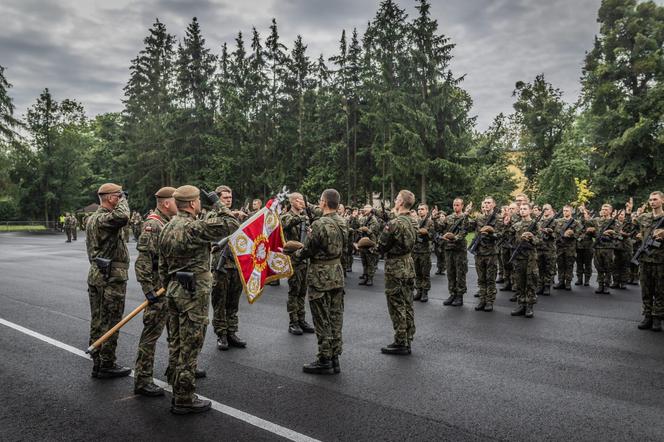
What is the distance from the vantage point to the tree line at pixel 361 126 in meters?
29.9

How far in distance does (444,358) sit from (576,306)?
4.90 metres

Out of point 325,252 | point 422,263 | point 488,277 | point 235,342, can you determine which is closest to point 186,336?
point 325,252

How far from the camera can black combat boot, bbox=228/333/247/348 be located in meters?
6.72

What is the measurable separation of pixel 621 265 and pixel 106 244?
1190cm

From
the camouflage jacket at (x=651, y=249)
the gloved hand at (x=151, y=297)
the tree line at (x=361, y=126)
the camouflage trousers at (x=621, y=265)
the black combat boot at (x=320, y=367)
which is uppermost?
the tree line at (x=361, y=126)

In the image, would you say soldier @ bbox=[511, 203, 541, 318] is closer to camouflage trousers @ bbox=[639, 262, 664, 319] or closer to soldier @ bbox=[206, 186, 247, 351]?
camouflage trousers @ bbox=[639, 262, 664, 319]

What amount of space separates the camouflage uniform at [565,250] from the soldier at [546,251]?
984 mm

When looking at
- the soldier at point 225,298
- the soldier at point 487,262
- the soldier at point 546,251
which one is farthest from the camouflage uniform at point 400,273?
the soldier at point 546,251

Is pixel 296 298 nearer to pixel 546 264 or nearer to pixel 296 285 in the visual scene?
pixel 296 285

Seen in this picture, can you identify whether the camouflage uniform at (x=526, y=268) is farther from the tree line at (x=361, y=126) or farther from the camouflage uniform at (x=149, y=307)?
the tree line at (x=361, y=126)

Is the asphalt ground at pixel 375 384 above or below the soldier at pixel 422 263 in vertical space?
below

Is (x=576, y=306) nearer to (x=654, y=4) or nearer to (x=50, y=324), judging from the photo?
(x=50, y=324)

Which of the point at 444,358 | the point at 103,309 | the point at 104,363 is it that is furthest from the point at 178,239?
the point at 444,358

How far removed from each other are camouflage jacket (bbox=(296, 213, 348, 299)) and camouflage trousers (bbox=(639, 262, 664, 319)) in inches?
213
